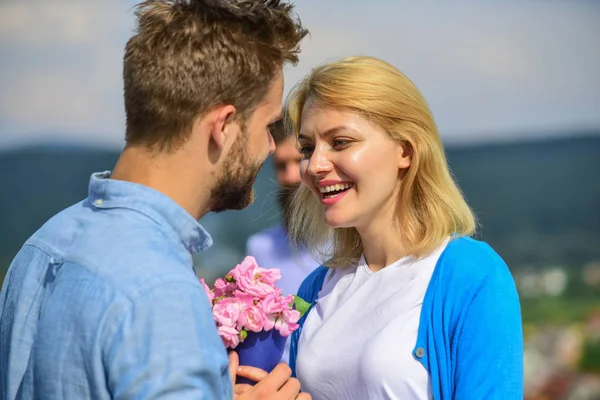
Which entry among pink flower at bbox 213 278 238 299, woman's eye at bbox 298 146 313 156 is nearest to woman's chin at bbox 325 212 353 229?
woman's eye at bbox 298 146 313 156

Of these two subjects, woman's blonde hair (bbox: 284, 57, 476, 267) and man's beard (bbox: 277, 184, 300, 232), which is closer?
woman's blonde hair (bbox: 284, 57, 476, 267)

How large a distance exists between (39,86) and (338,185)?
3.10 metres

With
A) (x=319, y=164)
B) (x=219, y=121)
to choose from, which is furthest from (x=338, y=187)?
(x=219, y=121)

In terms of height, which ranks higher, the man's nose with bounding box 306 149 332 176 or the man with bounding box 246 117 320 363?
the man's nose with bounding box 306 149 332 176

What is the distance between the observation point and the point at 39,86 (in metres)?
4.77

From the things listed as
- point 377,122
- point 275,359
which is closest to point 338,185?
point 377,122

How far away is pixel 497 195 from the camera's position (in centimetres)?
488

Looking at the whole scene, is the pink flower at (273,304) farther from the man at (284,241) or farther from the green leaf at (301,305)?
the man at (284,241)

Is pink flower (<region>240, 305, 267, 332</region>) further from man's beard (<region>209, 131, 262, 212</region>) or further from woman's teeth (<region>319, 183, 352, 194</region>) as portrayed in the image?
woman's teeth (<region>319, 183, 352, 194</region>)

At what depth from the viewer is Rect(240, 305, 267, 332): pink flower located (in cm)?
188

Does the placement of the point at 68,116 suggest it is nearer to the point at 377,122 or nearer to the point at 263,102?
the point at 377,122

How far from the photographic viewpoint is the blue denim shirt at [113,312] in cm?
125

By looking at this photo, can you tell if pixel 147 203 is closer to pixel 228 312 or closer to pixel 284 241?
A: pixel 228 312

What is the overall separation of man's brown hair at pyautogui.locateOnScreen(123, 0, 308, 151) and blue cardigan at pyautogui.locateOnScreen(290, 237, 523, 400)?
2.68 feet
